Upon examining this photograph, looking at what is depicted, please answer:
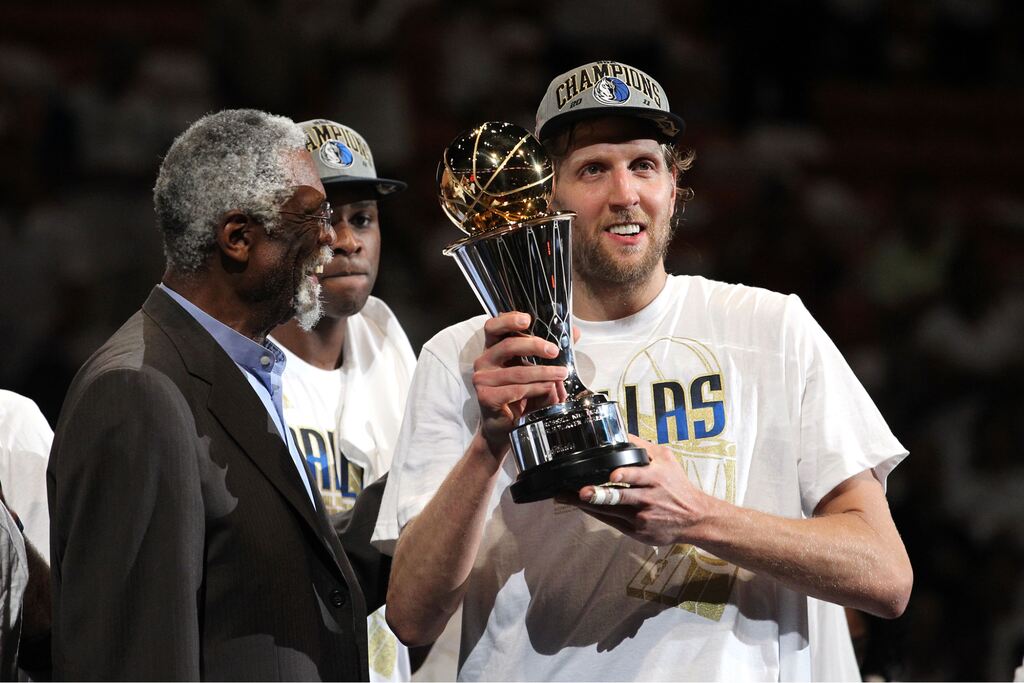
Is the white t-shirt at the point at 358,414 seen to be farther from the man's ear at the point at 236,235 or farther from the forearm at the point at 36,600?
the man's ear at the point at 236,235

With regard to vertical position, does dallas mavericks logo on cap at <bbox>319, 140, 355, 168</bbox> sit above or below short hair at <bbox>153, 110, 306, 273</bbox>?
above

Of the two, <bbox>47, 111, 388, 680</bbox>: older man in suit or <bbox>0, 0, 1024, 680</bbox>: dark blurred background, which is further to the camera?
<bbox>0, 0, 1024, 680</bbox>: dark blurred background

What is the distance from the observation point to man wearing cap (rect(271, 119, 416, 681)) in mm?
3082

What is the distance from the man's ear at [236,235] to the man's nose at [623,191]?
663mm

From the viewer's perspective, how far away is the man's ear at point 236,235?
208 cm

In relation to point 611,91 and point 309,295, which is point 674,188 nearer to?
point 611,91

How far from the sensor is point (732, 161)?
258 inches

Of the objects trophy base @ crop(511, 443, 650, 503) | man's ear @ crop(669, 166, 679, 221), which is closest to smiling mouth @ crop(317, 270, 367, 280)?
man's ear @ crop(669, 166, 679, 221)

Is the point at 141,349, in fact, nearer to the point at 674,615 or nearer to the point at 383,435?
the point at 674,615

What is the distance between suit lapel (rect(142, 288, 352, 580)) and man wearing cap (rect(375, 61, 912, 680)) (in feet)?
0.84

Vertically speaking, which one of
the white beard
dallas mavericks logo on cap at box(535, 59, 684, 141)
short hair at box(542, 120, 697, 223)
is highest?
dallas mavericks logo on cap at box(535, 59, 684, 141)

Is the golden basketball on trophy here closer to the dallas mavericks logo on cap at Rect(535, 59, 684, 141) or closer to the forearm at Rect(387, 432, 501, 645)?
the dallas mavericks logo on cap at Rect(535, 59, 684, 141)

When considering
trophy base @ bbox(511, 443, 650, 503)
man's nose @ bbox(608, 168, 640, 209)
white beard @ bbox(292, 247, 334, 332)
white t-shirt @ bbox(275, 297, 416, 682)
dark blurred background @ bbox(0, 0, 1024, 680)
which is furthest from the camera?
dark blurred background @ bbox(0, 0, 1024, 680)

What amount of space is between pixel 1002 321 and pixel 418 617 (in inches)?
187
